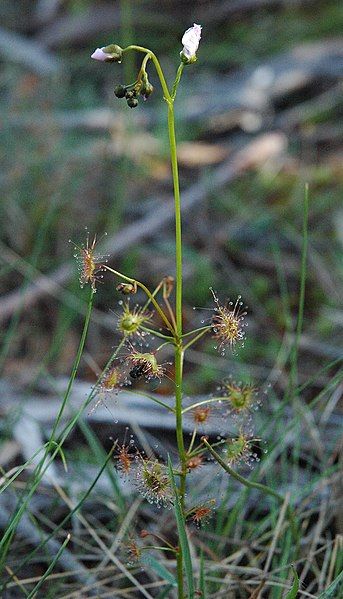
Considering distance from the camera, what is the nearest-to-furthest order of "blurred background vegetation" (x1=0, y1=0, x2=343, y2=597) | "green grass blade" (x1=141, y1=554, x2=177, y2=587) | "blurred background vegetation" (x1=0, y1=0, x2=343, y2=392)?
"green grass blade" (x1=141, y1=554, x2=177, y2=587), "blurred background vegetation" (x1=0, y1=0, x2=343, y2=597), "blurred background vegetation" (x1=0, y1=0, x2=343, y2=392)

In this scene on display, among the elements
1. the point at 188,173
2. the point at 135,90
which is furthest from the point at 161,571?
the point at 188,173

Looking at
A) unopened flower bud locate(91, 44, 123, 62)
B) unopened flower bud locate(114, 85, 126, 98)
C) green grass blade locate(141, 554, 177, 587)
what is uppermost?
unopened flower bud locate(91, 44, 123, 62)

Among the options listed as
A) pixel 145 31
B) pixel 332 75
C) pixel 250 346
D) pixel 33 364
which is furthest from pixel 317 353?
pixel 145 31

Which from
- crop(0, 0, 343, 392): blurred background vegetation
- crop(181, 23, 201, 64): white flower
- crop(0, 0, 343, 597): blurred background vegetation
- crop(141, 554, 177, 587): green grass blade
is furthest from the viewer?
crop(0, 0, 343, 392): blurred background vegetation

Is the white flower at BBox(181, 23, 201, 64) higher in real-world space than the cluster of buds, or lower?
higher

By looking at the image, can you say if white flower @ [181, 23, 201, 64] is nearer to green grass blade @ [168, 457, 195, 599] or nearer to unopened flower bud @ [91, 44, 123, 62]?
unopened flower bud @ [91, 44, 123, 62]

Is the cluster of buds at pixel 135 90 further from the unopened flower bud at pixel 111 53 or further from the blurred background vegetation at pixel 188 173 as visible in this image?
the blurred background vegetation at pixel 188 173

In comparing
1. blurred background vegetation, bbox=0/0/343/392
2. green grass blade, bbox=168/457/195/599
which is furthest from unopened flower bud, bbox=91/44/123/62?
blurred background vegetation, bbox=0/0/343/392

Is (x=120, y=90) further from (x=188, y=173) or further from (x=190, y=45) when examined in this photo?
(x=188, y=173)
